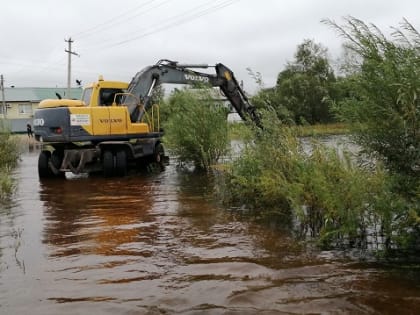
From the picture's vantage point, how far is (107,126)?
1456 centimetres

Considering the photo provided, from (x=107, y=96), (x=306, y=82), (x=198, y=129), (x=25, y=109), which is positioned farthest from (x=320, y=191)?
(x=25, y=109)

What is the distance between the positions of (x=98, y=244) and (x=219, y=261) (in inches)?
75.3

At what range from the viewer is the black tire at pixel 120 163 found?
1452 cm

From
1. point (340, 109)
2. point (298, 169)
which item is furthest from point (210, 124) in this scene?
point (340, 109)

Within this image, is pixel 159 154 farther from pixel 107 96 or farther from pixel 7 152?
pixel 7 152

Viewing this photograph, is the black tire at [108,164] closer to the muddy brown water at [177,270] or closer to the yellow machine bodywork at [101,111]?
the yellow machine bodywork at [101,111]

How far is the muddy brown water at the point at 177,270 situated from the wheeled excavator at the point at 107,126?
5283mm

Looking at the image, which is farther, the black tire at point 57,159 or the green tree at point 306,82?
the green tree at point 306,82

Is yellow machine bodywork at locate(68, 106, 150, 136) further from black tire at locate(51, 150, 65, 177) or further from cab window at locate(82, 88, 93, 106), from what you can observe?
black tire at locate(51, 150, 65, 177)

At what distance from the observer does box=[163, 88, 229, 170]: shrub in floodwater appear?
1423cm

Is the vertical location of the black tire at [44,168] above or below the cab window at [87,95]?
below

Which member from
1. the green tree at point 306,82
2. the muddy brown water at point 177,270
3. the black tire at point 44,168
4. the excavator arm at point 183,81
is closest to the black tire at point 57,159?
the black tire at point 44,168

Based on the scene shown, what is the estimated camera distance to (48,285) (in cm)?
520

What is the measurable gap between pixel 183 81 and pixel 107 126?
3404mm
